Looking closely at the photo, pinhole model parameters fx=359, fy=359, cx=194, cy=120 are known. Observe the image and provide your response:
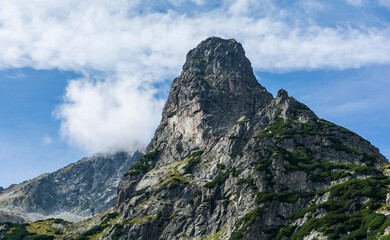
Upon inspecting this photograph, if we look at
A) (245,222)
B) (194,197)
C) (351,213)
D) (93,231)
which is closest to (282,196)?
(245,222)

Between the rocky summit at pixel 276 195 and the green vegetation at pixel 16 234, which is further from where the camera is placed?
the green vegetation at pixel 16 234

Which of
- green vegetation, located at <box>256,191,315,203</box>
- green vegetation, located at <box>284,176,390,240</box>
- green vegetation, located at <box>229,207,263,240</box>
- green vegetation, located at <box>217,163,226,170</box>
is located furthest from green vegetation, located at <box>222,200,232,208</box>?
green vegetation, located at <box>284,176,390,240</box>

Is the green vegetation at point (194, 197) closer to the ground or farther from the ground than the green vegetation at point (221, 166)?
closer to the ground

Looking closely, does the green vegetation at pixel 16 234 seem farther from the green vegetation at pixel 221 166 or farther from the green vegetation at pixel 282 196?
the green vegetation at pixel 282 196

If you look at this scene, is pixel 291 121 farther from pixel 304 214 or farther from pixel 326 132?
pixel 304 214

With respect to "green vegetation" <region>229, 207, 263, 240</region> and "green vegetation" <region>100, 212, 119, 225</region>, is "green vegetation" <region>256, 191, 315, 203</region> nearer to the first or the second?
"green vegetation" <region>229, 207, 263, 240</region>

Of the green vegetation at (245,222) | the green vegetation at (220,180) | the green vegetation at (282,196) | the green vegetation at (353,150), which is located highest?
the green vegetation at (353,150)

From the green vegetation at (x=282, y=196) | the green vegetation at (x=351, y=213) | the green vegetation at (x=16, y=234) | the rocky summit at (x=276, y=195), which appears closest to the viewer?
the green vegetation at (x=351, y=213)

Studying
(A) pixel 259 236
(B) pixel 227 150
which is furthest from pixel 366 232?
(B) pixel 227 150

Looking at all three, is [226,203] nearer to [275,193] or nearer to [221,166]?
[275,193]

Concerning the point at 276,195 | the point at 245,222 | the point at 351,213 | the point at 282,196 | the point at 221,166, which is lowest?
the point at 245,222

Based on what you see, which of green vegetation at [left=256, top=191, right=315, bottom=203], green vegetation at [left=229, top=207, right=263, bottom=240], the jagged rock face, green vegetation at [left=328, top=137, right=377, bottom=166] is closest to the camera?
the jagged rock face

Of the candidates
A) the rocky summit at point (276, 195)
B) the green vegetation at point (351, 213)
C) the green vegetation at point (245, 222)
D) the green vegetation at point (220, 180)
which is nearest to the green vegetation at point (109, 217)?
the rocky summit at point (276, 195)

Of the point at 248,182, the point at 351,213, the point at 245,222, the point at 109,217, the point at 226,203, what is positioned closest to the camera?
the point at 351,213
